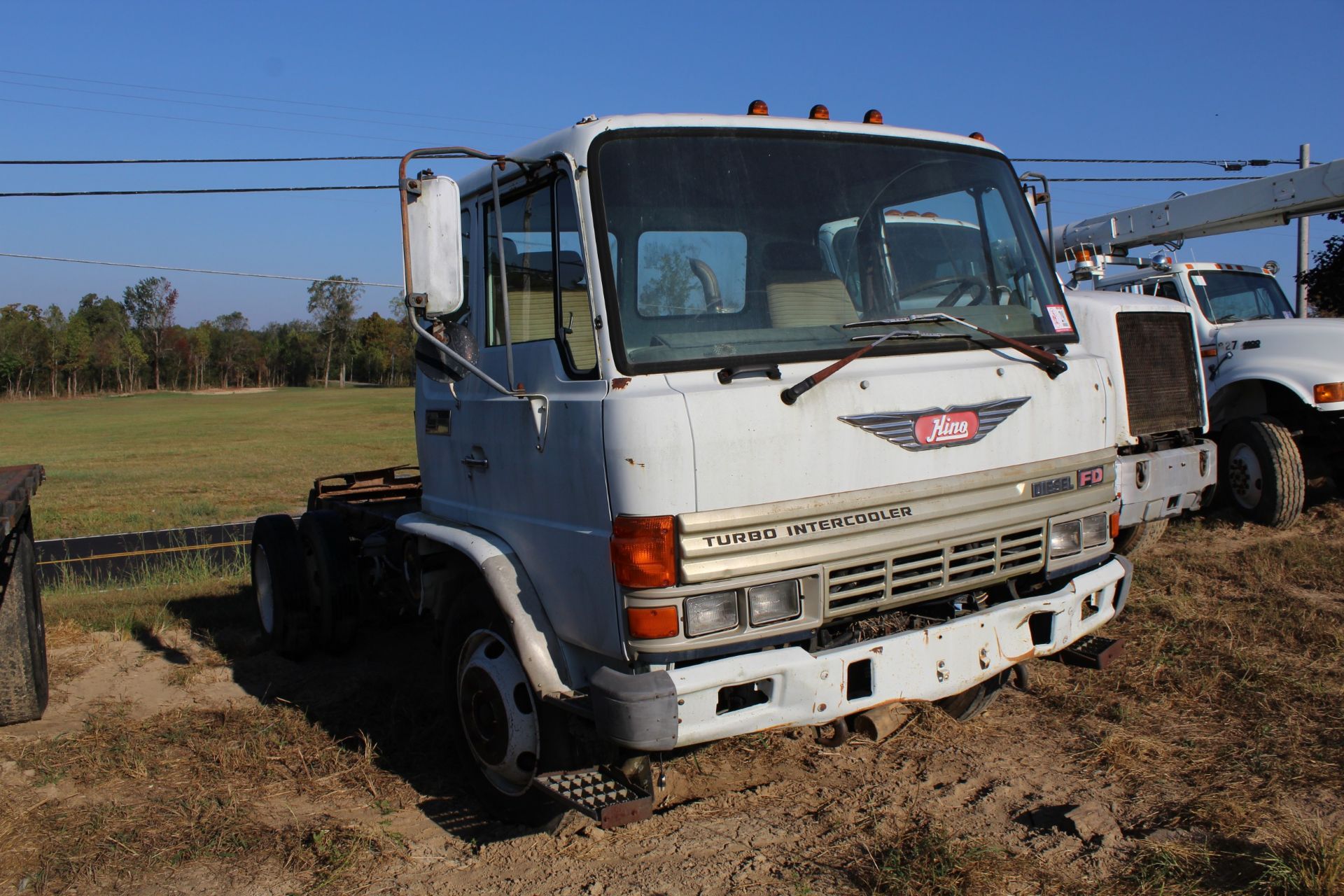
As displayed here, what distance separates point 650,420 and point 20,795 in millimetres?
3487

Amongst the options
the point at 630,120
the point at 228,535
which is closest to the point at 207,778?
the point at 630,120

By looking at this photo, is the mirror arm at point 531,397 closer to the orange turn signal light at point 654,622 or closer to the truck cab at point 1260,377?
the orange turn signal light at point 654,622

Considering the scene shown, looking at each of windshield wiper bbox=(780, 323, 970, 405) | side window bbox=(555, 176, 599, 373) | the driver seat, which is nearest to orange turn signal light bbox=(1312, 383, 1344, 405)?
windshield wiper bbox=(780, 323, 970, 405)

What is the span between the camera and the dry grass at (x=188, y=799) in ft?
12.8

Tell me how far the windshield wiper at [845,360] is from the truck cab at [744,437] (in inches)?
0.6

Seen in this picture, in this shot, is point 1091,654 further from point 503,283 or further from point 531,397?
point 503,283

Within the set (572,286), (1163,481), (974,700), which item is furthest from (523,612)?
(1163,481)

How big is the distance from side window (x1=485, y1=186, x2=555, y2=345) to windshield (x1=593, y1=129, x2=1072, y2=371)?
0.37 meters

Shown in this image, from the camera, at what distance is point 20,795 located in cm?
462

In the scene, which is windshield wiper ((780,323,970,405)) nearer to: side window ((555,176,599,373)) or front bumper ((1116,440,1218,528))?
side window ((555,176,599,373))

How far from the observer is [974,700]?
4.73 metres

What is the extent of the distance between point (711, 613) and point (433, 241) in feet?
5.27

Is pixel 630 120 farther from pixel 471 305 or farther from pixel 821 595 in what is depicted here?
pixel 821 595

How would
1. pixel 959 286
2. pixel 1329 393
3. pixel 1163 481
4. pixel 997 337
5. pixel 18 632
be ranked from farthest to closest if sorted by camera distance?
pixel 1329 393
pixel 1163 481
pixel 18 632
pixel 959 286
pixel 997 337
